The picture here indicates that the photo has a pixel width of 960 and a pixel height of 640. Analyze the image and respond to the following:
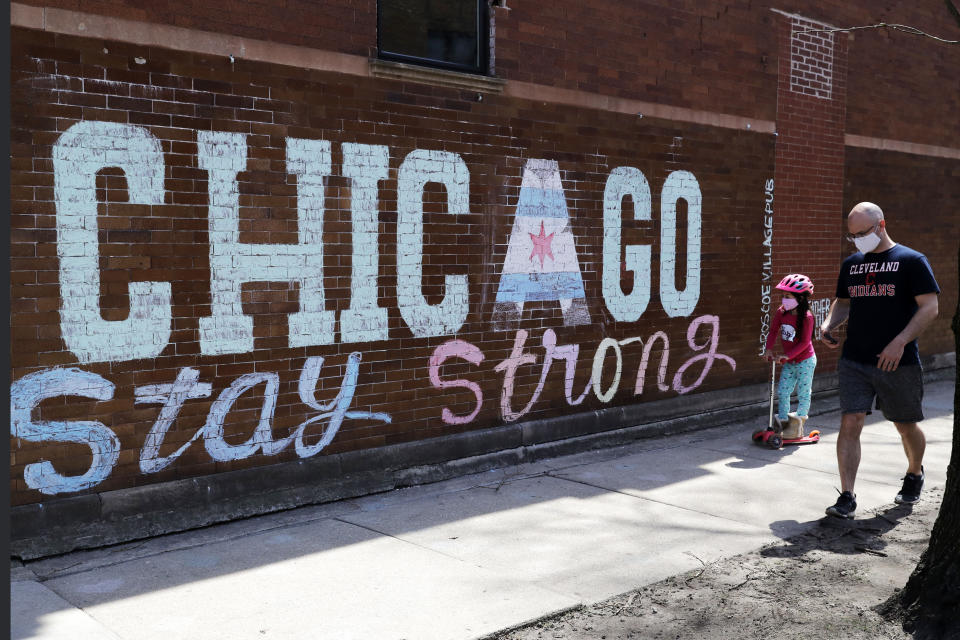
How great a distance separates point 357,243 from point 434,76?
1449 mm

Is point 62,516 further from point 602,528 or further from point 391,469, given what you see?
point 602,528

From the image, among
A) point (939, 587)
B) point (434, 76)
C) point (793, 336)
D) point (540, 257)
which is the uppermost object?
point (434, 76)

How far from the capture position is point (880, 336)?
6047 millimetres

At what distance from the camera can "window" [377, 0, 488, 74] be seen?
6.88 metres

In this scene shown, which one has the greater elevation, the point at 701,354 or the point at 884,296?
the point at 884,296

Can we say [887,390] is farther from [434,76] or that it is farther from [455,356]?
[434,76]

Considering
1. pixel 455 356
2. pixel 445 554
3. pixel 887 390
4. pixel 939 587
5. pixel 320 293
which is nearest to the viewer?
pixel 939 587

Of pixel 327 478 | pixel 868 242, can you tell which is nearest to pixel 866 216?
pixel 868 242

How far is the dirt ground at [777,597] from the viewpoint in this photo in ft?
14.1

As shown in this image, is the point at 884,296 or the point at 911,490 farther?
the point at 911,490

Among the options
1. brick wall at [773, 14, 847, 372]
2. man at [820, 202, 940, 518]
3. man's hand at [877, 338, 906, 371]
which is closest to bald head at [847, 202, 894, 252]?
man at [820, 202, 940, 518]

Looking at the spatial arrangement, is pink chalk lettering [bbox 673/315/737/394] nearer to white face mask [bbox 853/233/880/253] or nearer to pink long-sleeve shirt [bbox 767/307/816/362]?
pink long-sleeve shirt [bbox 767/307/816/362]

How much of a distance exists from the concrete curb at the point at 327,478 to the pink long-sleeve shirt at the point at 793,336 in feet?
4.32

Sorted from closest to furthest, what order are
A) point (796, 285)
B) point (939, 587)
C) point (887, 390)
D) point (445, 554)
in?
point (939, 587) < point (445, 554) < point (887, 390) < point (796, 285)
